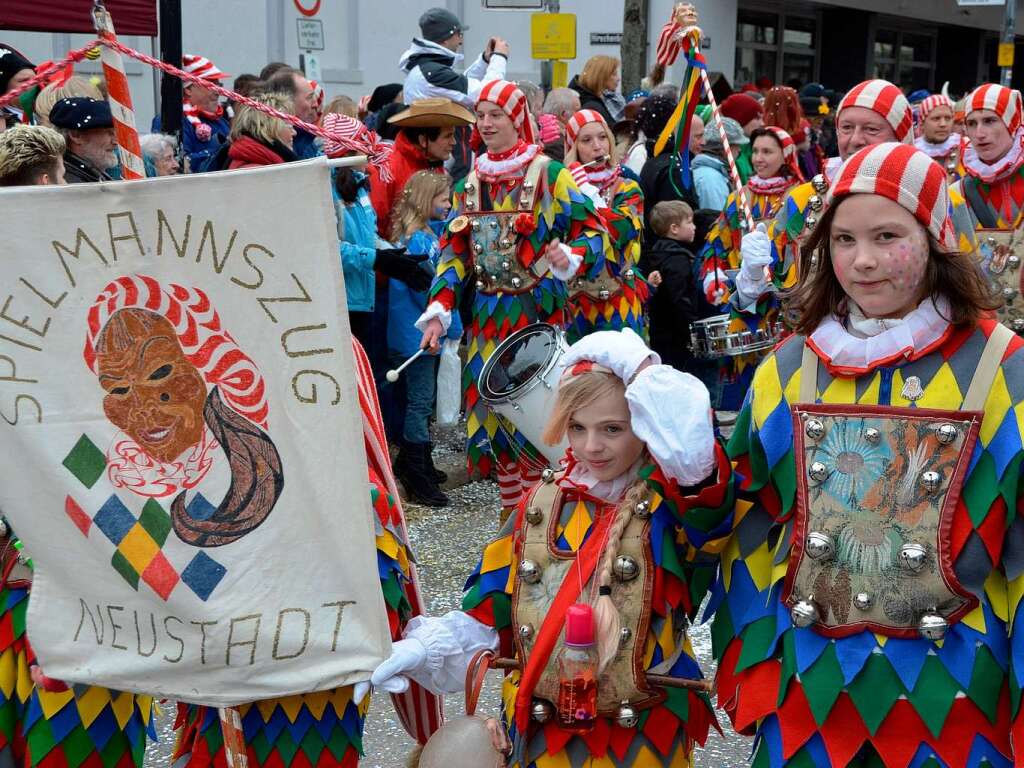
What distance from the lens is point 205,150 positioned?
8523 mm

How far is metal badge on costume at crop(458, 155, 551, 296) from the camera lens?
5930mm

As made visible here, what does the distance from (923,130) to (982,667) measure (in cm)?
844

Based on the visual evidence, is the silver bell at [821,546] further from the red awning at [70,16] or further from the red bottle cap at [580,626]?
the red awning at [70,16]

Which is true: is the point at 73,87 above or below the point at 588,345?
above

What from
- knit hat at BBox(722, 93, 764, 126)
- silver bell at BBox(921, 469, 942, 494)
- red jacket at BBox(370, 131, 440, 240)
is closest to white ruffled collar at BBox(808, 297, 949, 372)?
silver bell at BBox(921, 469, 942, 494)

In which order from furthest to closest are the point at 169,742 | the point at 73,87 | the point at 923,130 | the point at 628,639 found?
1. the point at 923,130
2. the point at 73,87
3. the point at 169,742
4. the point at 628,639

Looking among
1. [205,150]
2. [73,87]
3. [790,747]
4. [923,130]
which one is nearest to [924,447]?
[790,747]

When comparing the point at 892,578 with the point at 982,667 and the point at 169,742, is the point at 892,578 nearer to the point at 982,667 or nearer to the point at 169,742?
the point at 982,667

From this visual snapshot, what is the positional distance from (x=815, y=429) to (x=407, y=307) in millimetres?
4913

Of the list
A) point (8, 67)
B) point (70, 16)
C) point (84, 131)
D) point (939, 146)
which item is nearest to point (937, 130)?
point (939, 146)

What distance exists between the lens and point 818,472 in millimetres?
2402

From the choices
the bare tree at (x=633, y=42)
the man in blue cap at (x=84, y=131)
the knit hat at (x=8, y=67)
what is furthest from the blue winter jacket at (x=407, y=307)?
the bare tree at (x=633, y=42)

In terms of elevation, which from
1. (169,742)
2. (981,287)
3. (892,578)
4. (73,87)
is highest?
(73,87)

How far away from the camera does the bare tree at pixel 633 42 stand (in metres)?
13.9
